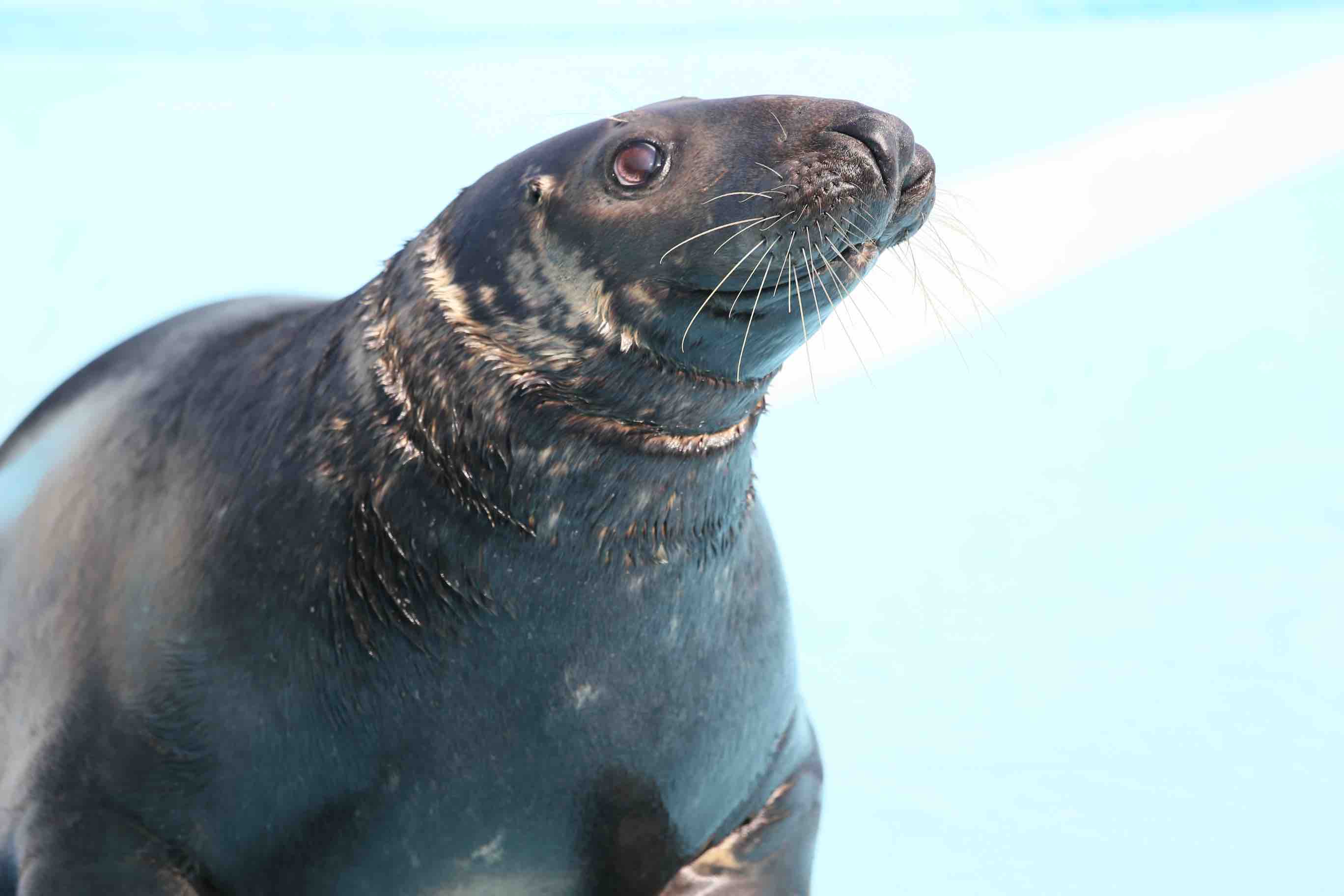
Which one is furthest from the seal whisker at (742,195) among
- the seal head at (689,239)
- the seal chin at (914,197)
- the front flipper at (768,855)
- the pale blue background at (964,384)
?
the front flipper at (768,855)

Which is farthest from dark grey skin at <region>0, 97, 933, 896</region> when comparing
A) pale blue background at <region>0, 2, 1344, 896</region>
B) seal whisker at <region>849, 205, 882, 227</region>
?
pale blue background at <region>0, 2, 1344, 896</region>

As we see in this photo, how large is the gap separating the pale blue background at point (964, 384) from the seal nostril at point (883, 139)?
62 cm

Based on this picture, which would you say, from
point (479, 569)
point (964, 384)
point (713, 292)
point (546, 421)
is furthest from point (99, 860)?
point (964, 384)

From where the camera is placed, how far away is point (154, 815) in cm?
211

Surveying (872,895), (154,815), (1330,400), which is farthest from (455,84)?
(154,815)

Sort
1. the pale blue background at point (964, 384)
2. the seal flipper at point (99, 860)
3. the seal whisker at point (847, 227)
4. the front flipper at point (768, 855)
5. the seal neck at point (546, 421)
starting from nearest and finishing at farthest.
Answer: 1. the seal whisker at point (847, 227)
2. the seal neck at point (546, 421)
3. the seal flipper at point (99, 860)
4. the front flipper at point (768, 855)
5. the pale blue background at point (964, 384)

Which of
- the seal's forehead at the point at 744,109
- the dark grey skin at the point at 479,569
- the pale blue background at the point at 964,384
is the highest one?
the seal's forehead at the point at 744,109

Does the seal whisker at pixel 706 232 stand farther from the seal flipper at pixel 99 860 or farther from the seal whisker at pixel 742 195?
the seal flipper at pixel 99 860

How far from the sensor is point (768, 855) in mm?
2316

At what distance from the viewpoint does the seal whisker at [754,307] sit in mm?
1741

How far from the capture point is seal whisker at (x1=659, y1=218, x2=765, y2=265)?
1.75 m

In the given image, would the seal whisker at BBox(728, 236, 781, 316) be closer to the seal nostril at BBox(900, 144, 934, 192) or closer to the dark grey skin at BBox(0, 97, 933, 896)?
the dark grey skin at BBox(0, 97, 933, 896)

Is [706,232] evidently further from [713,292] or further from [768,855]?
[768,855]

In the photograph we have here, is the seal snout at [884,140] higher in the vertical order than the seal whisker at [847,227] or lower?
higher
